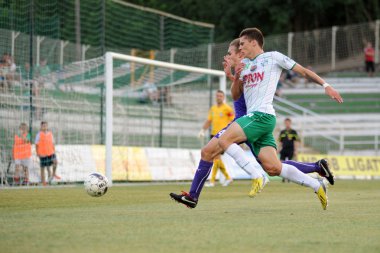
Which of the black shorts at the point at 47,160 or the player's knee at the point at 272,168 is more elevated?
the player's knee at the point at 272,168

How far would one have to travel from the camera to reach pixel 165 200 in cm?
1470

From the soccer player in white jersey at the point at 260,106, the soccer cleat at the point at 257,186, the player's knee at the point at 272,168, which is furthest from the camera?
the soccer cleat at the point at 257,186

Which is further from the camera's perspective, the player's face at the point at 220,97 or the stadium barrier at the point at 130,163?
the stadium barrier at the point at 130,163

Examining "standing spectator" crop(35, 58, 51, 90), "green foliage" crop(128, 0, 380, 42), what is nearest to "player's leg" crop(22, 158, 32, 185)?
"standing spectator" crop(35, 58, 51, 90)

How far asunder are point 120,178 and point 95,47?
443cm

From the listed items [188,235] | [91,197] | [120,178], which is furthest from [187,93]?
[188,235]

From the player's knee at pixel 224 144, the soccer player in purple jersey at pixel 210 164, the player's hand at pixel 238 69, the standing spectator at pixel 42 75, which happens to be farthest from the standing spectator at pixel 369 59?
the player's knee at pixel 224 144

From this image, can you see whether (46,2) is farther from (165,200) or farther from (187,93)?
(165,200)

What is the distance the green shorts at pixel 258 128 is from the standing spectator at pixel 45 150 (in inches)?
420

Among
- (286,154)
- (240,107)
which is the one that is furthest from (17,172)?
(240,107)

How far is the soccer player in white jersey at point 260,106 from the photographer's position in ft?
36.7

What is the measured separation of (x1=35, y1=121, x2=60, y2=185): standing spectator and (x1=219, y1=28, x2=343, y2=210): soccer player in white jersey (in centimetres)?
1037

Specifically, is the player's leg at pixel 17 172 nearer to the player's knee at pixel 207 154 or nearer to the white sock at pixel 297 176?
the player's knee at pixel 207 154

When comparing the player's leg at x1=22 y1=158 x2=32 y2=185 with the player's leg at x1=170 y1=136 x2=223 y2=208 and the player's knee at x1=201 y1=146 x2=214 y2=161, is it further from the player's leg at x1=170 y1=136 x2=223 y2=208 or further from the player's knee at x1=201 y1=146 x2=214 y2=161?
the player's knee at x1=201 y1=146 x2=214 y2=161
